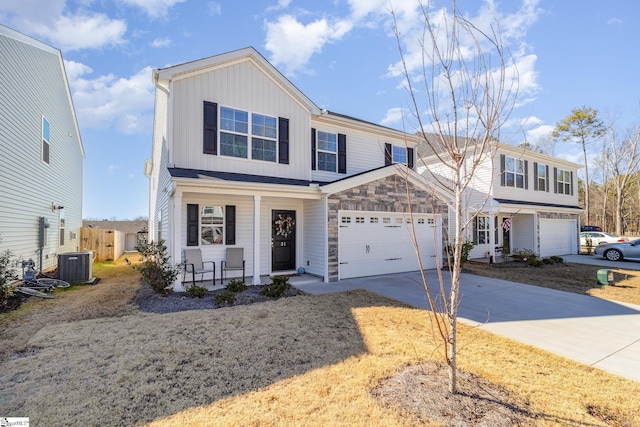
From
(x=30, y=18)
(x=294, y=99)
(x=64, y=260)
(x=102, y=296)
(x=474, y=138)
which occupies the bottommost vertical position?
(x=102, y=296)

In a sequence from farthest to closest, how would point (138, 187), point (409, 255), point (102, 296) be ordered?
1. point (138, 187)
2. point (409, 255)
3. point (102, 296)

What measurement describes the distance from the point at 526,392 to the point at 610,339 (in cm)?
302

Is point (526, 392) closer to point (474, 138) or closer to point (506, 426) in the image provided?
point (506, 426)

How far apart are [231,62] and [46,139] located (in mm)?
7740

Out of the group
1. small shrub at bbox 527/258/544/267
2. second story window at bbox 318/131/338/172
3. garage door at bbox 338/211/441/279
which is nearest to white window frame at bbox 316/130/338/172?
second story window at bbox 318/131/338/172

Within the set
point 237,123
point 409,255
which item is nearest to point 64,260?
point 237,123

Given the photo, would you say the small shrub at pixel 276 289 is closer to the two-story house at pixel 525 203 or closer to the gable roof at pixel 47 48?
the gable roof at pixel 47 48

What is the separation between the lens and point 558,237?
1841 cm

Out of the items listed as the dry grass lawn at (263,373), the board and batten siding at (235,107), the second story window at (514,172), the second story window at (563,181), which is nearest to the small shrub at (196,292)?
the dry grass lawn at (263,373)

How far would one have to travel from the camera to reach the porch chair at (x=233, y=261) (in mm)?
8984

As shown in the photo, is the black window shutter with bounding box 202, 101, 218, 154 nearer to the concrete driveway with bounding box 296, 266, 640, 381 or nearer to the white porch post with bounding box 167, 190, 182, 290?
the white porch post with bounding box 167, 190, 182, 290

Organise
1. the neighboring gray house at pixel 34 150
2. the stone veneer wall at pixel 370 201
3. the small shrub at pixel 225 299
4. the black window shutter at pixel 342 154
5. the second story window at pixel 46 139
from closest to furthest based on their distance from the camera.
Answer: the small shrub at pixel 225 299 → the neighboring gray house at pixel 34 150 → the stone veneer wall at pixel 370 201 → the second story window at pixel 46 139 → the black window shutter at pixel 342 154

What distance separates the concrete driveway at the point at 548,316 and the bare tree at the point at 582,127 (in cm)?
2644

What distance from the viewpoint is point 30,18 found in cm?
998
